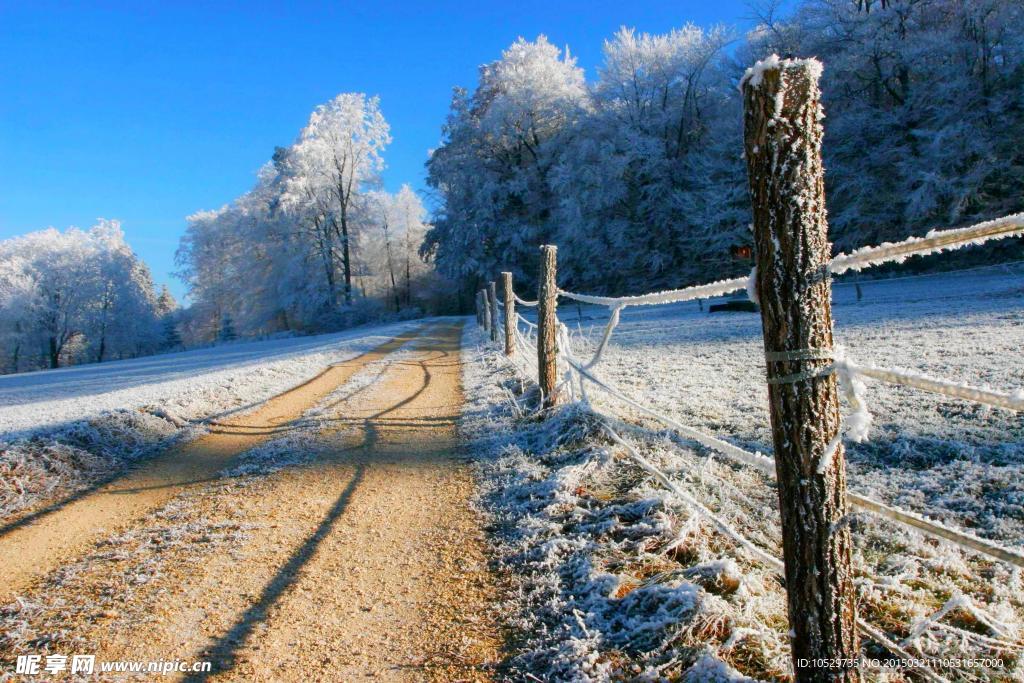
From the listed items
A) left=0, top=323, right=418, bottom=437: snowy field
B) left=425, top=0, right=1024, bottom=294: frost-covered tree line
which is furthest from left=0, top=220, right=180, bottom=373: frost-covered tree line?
left=0, top=323, right=418, bottom=437: snowy field

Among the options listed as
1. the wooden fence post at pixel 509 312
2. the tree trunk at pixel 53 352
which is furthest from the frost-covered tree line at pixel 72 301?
the wooden fence post at pixel 509 312

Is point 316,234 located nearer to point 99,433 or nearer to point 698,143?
point 698,143

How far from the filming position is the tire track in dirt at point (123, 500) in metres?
3.51

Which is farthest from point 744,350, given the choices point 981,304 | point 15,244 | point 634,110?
point 15,244

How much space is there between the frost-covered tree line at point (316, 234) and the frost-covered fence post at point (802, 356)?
36.2m

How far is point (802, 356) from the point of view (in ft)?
5.77

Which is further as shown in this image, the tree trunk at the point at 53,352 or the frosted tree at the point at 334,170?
the tree trunk at the point at 53,352

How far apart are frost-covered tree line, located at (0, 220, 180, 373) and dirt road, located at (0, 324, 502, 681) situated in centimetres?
4634

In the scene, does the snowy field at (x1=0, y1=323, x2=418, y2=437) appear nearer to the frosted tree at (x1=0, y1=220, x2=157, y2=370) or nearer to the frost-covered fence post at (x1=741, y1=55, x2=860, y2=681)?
the frost-covered fence post at (x1=741, y1=55, x2=860, y2=681)

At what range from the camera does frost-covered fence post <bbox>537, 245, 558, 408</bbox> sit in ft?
20.7

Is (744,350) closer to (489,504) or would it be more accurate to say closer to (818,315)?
(489,504)

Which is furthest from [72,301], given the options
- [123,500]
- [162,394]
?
[123,500]

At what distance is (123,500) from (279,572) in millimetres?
2256

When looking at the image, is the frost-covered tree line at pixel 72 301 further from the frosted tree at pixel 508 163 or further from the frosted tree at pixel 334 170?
the frosted tree at pixel 508 163
